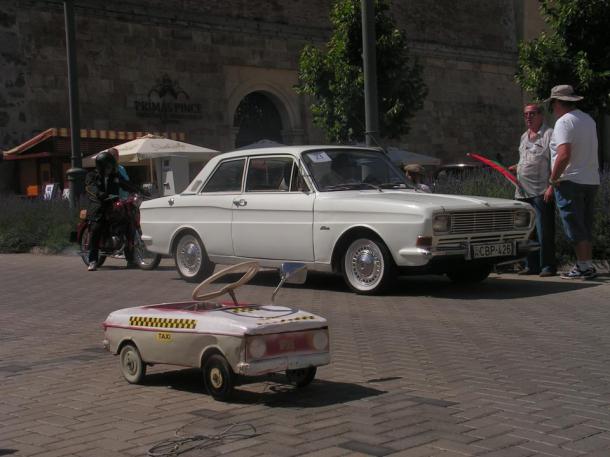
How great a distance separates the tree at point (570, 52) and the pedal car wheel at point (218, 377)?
45.8ft

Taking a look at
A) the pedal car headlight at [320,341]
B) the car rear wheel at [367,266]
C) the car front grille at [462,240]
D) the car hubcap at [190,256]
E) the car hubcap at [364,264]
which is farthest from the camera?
the car hubcap at [190,256]

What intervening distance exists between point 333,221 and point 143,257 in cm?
458

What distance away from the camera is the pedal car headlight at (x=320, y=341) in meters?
4.98

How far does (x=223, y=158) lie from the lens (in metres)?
11.1

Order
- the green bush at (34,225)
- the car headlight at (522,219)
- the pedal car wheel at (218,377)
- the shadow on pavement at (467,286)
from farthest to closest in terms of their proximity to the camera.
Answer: the green bush at (34,225) < the car headlight at (522,219) < the shadow on pavement at (467,286) < the pedal car wheel at (218,377)

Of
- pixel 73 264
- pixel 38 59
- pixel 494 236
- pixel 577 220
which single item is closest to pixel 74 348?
pixel 494 236

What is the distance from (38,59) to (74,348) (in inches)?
741

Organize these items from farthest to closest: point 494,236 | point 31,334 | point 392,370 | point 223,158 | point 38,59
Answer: point 38,59 < point 223,158 < point 494,236 < point 31,334 < point 392,370

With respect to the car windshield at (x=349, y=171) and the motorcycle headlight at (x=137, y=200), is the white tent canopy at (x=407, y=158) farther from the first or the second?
the car windshield at (x=349, y=171)

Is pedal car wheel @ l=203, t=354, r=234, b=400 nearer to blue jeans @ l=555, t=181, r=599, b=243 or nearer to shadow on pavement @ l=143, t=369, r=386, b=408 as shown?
shadow on pavement @ l=143, t=369, r=386, b=408

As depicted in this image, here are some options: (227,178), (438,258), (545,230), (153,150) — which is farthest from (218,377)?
(153,150)

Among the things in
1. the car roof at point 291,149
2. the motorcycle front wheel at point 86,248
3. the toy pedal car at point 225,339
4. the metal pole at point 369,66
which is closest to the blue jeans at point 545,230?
the car roof at point 291,149

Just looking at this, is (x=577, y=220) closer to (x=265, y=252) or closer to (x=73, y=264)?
(x=265, y=252)

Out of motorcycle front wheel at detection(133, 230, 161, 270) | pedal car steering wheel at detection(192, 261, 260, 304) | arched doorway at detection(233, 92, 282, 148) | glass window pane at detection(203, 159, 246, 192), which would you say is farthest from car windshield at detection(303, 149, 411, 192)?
arched doorway at detection(233, 92, 282, 148)
